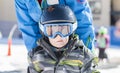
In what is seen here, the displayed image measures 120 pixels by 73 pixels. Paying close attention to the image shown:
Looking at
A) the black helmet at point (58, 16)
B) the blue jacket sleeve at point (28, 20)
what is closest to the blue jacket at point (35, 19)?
the blue jacket sleeve at point (28, 20)

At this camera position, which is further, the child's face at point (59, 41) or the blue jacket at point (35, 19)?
the blue jacket at point (35, 19)

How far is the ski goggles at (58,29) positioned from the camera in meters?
1.77

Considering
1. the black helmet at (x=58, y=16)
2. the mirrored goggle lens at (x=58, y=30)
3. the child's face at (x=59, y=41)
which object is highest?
the black helmet at (x=58, y=16)

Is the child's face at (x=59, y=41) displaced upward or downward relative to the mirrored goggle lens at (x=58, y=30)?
downward

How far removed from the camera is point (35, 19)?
76.7 inches

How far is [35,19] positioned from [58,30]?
8.5 inches

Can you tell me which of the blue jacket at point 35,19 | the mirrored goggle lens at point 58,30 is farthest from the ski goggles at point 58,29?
the blue jacket at point 35,19

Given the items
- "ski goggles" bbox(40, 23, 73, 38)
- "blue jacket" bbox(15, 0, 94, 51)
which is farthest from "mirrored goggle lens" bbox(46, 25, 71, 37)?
"blue jacket" bbox(15, 0, 94, 51)

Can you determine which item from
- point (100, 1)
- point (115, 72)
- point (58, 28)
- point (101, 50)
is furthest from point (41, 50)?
point (100, 1)

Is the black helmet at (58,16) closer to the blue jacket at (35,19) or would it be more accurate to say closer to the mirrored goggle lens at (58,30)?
the mirrored goggle lens at (58,30)

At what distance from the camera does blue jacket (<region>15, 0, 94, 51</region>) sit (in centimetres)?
191

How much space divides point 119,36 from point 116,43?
0.18 m

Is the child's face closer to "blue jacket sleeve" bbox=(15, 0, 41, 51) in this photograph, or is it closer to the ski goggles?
the ski goggles

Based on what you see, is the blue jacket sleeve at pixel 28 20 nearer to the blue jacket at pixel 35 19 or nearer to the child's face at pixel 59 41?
the blue jacket at pixel 35 19
